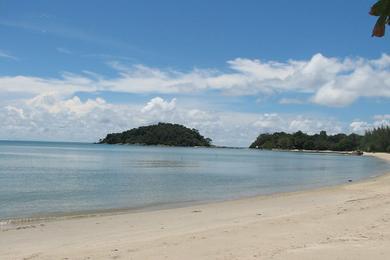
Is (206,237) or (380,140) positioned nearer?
(206,237)

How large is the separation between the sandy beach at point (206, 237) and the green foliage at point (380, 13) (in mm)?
6115

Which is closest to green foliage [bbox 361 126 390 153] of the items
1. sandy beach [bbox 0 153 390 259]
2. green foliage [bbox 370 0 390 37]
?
sandy beach [bbox 0 153 390 259]

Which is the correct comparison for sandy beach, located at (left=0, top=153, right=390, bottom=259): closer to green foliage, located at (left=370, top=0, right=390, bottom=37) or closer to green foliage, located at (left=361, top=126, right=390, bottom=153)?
green foliage, located at (left=370, top=0, right=390, bottom=37)

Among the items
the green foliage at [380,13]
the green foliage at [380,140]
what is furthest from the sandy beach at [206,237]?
the green foliage at [380,140]

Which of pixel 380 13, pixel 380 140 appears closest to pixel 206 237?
pixel 380 13

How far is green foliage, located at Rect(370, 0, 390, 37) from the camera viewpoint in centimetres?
386

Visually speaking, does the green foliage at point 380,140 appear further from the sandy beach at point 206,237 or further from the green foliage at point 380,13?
the green foliage at point 380,13

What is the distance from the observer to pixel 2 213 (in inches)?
833

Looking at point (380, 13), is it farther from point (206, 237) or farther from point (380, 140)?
point (380, 140)

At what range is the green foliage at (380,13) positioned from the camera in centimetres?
386

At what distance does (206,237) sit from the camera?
11992 millimetres

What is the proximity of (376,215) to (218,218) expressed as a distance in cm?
509

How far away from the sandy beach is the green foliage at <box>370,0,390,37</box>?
611cm

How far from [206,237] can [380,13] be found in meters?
8.83
